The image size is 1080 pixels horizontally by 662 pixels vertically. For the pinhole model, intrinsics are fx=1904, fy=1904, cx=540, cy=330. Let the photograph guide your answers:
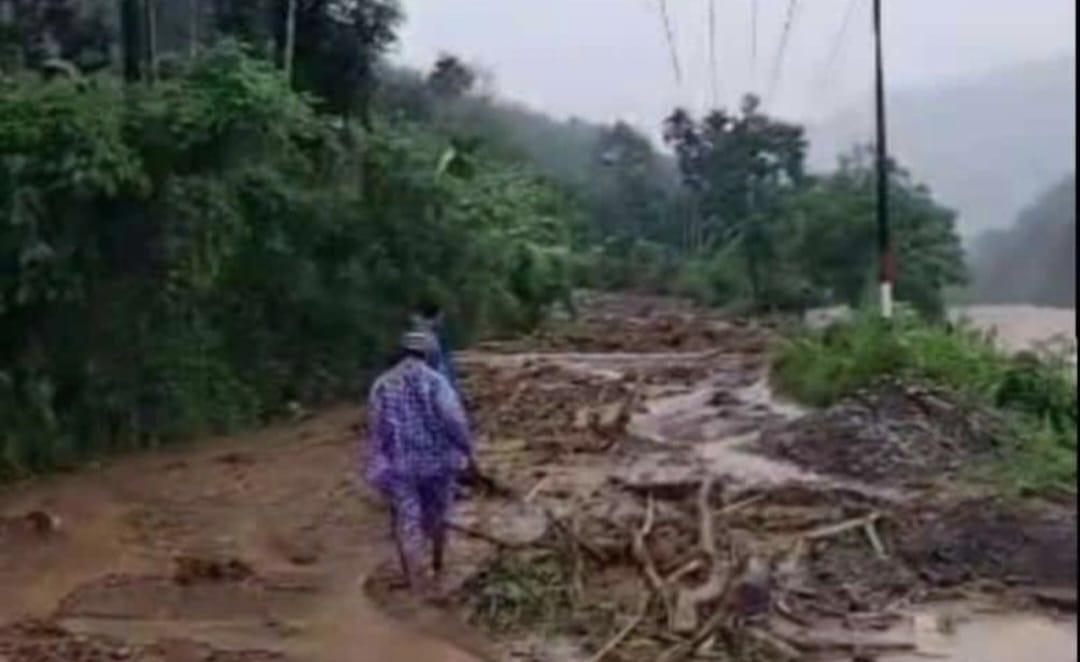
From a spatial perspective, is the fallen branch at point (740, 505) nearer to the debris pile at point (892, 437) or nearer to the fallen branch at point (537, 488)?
the debris pile at point (892, 437)

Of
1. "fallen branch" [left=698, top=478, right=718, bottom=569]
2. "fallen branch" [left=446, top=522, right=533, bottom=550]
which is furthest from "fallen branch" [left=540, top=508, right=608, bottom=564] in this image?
"fallen branch" [left=698, top=478, right=718, bottom=569]

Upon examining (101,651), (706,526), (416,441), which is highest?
(416,441)

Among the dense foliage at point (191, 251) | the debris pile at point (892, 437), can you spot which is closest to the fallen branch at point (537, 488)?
the debris pile at point (892, 437)

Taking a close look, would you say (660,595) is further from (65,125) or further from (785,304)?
(785,304)

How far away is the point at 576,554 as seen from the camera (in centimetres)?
1029

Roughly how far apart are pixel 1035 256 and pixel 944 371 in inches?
576

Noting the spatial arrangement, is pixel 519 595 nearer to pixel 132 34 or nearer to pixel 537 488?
pixel 537 488

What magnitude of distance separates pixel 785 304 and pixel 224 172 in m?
20.5

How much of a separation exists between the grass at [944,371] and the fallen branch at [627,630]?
3803 millimetres

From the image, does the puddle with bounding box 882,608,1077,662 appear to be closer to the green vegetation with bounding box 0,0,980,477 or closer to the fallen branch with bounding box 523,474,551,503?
the green vegetation with bounding box 0,0,980,477

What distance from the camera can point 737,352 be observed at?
2792cm

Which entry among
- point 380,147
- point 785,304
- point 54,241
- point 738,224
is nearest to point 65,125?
point 54,241

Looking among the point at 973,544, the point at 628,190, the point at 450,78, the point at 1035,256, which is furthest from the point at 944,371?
the point at 628,190

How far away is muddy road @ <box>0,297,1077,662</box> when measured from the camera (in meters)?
9.13
